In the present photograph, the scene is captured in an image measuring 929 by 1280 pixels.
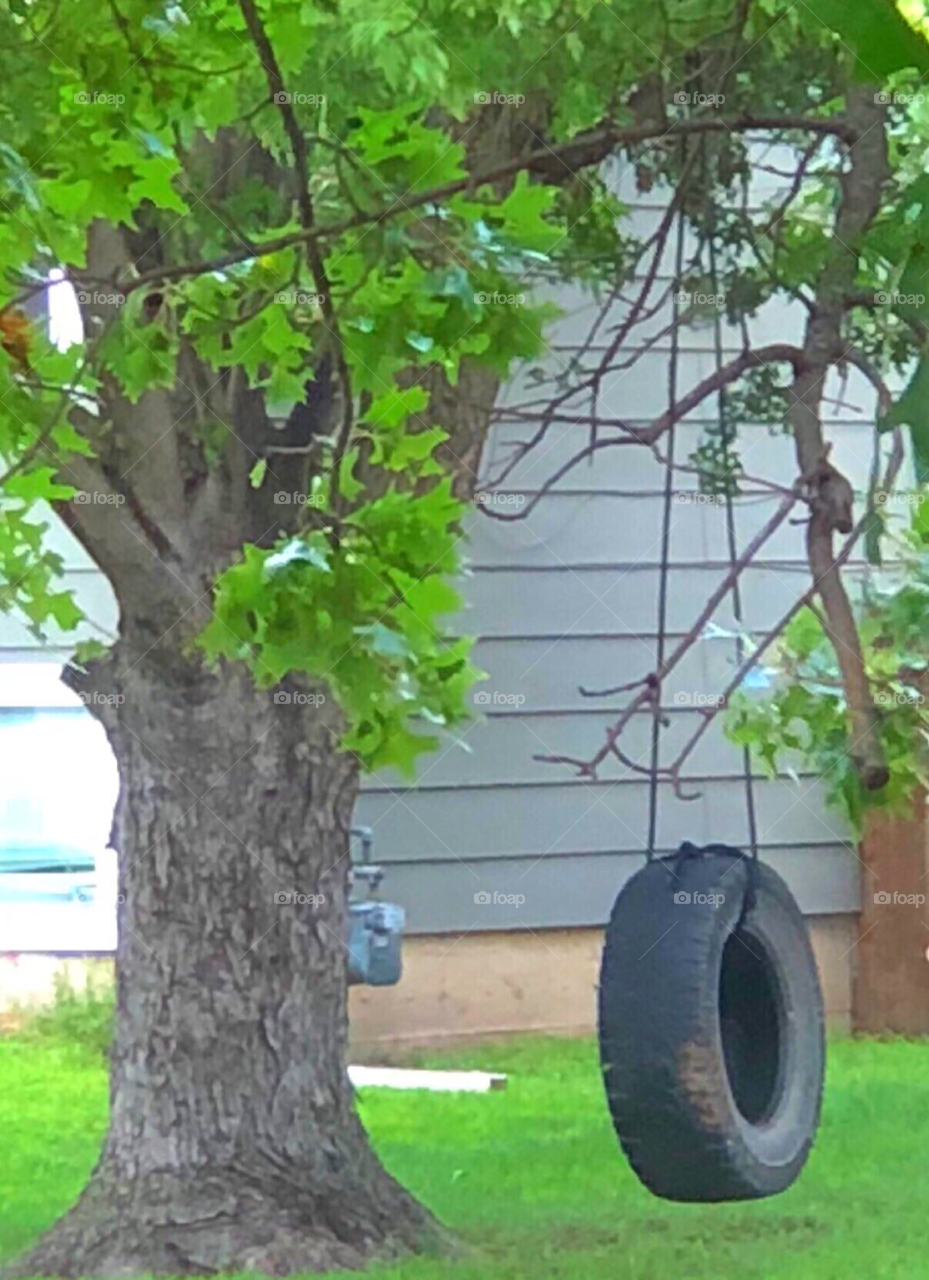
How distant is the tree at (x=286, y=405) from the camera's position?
5.44 feet

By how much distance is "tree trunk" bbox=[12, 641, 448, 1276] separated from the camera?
3014 millimetres

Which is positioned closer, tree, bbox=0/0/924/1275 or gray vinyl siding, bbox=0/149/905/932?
tree, bbox=0/0/924/1275

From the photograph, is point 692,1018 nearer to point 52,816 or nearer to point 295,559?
point 295,559

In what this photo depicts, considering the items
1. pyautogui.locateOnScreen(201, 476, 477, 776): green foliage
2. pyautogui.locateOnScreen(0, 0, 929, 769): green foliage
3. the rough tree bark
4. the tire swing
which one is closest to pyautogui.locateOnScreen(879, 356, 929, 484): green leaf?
pyautogui.locateOnScreen(0, 0, 929, 769): green foliage

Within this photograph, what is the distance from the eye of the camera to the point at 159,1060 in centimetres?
303

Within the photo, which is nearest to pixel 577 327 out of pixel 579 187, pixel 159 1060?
pixel 579 187

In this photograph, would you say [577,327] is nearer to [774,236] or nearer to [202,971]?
[774,236]

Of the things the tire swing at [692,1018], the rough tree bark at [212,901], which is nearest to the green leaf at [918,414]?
the tire swing at [692,1018]

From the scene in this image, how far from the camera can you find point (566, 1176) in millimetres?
3883

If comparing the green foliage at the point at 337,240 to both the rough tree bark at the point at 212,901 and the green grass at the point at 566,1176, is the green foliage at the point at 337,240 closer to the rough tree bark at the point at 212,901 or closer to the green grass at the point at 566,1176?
the rough tree bark at the point at 212,901

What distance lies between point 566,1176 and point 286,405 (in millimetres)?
1885

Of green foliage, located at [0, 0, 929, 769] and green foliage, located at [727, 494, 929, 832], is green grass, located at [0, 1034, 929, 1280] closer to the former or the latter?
green foliage, located at [727, 494, 929, 832]

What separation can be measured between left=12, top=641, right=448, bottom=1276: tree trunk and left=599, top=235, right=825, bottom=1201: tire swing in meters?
0.86

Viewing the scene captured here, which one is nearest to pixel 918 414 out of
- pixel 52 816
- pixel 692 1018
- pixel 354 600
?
pixel 354 600
